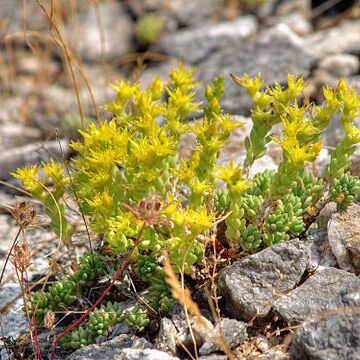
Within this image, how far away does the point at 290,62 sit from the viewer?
4703 millimetres

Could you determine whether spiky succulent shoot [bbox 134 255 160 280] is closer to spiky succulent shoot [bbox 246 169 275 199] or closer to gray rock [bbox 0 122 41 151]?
spiky succulent shoot [bbox 246 169 275 199]

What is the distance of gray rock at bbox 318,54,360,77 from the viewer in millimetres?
4566

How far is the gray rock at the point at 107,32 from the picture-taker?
7254 millimetres

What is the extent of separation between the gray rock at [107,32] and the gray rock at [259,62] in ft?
8.98

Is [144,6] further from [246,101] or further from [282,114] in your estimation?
[282,114]

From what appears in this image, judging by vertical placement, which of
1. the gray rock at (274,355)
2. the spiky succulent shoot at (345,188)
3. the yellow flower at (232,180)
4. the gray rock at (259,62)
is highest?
A: the yellow flower at (232,180)

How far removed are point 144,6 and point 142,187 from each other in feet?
20.9

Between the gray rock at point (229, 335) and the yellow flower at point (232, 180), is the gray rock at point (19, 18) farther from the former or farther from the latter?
the gray rock at point (229, 335)

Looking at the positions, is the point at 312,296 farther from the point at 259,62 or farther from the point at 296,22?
the point at 296,22

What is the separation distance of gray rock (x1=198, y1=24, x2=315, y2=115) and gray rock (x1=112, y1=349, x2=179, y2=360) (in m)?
2.78

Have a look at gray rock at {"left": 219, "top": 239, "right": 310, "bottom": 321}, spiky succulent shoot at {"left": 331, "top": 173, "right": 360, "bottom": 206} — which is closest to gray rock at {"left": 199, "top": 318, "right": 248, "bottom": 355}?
gray rock at {"left": 219, "top": 239, "right": 310, "bottom": 321}

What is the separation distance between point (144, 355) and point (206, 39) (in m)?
5.40

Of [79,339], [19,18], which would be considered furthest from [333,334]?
[19,18]

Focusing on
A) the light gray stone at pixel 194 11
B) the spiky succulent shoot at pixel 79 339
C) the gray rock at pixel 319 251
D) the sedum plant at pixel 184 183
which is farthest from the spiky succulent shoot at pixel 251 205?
the light gray stone at pixel 194 11
